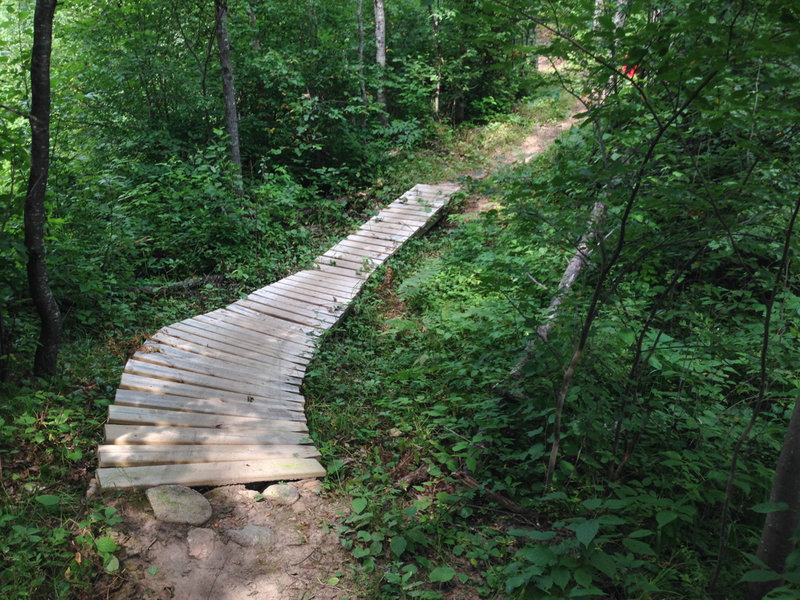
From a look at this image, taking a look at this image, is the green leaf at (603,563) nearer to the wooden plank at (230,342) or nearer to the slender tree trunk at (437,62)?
the wooden plank at (230,342)

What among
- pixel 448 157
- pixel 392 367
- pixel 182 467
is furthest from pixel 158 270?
pixel 448 157

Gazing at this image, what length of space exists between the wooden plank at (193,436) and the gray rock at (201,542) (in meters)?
0.87

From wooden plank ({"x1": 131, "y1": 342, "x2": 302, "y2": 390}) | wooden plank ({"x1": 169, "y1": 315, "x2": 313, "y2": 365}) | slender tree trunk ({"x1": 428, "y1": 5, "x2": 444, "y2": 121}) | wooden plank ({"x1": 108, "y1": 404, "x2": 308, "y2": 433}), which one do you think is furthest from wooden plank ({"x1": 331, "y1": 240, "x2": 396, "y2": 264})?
slender tree trunk ({"x1": 428, "y1": 5, "x2": 444, "y2": 121})

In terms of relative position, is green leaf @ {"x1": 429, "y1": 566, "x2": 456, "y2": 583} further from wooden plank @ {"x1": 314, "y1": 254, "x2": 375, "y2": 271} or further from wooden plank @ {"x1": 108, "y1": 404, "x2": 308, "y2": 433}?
wooden plank @ {"x1": 314, "y1": 254, "x2": 375, "y2": 271}

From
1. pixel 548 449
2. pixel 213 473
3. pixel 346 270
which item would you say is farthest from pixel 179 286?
pixel 548 449

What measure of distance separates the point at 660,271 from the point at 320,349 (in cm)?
423

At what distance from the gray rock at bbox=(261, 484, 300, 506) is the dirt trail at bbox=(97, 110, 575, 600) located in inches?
1.9

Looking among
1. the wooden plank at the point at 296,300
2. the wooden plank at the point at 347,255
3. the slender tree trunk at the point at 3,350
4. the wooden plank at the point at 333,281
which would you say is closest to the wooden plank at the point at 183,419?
the slender tree trunk at the point at 3,350

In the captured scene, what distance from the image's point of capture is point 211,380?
15.4 ft

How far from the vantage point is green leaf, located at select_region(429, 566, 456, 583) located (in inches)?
110

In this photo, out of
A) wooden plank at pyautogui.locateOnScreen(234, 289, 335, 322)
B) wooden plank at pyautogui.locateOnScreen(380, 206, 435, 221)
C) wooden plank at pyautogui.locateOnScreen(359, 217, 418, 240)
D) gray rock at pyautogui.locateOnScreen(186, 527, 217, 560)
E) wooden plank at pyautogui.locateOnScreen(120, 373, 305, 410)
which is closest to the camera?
gray rock at pyautogui.locateOnScreen(186, 527, 217, 560)

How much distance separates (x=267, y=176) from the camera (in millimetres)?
9555

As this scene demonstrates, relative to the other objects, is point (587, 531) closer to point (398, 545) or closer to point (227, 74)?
point (398, 545)

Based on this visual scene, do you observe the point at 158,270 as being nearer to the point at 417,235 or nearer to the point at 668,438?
the point at 417,235
